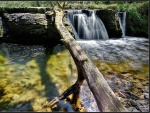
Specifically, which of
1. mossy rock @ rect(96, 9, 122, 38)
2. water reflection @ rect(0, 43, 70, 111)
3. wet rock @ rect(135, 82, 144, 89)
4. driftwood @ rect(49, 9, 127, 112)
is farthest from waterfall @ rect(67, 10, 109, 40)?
driftwood @ rect(49, 9, 127, 112)

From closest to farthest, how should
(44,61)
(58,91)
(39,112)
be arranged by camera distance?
(39,112)
(58,91)
(44,61)

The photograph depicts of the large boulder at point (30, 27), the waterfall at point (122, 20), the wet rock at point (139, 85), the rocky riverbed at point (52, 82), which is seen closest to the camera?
the rocky riverbed at point (52, 82)

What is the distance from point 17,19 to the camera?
388 inches

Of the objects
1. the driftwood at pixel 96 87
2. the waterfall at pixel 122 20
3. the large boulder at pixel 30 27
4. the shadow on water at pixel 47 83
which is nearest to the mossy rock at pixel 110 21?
the waterfall at pixel 122 20

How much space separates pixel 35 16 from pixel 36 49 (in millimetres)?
1779

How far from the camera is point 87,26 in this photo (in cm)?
1228

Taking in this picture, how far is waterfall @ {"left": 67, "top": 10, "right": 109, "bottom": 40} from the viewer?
1212 centimetres

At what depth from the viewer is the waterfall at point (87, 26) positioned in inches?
477

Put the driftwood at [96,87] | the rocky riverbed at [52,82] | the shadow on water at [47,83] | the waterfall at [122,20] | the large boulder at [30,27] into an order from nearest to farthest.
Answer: the driftwood at [96,87] < the rocky riverbed at [52,82] < the shadow on water at [47,83] < the large boulder at [30,27] < the waterfall at [122,20]

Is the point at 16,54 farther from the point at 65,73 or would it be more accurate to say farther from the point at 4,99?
the point at 4,99

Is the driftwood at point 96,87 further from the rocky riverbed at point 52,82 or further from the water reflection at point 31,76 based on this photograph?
the water reflection at point 31,76

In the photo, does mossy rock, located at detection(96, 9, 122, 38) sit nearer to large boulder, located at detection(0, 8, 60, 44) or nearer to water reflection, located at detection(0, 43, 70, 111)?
large boulder, located at detection(0, 8, 60, 44)

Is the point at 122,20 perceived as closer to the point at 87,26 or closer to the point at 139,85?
the point at 87,26

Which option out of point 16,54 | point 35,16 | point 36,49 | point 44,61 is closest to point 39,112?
point 44,61
